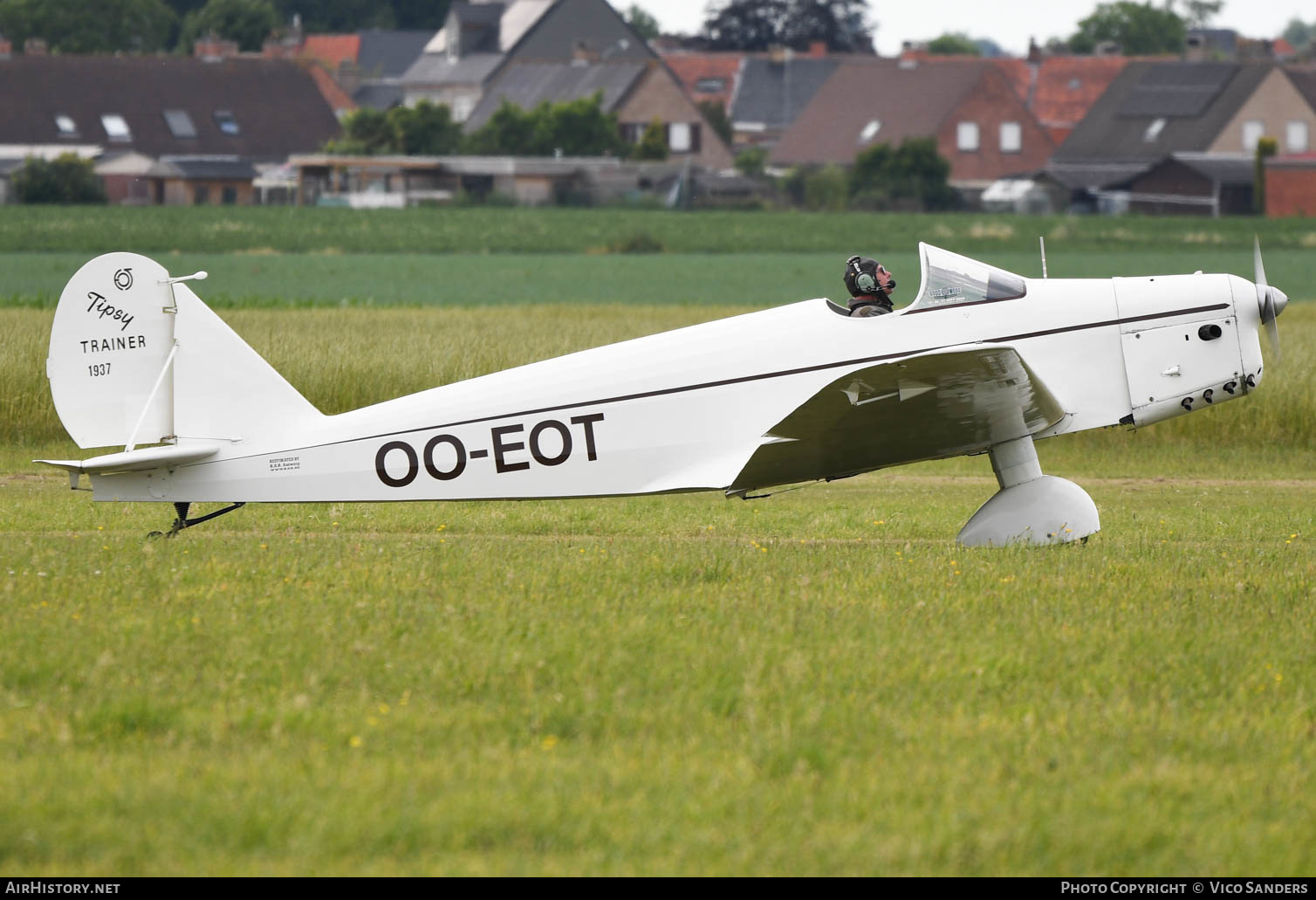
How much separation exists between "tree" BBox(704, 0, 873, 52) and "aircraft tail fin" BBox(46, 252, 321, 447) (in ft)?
390

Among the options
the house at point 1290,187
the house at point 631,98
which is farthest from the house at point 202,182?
the house at point 1290,187

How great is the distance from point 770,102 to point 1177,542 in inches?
4006

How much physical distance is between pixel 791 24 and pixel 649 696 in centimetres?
12473

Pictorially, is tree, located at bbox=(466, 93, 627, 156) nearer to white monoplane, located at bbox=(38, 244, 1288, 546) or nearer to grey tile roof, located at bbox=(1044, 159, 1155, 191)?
grey tile roof, located at bbox=(1044, 159, 1155, 191)

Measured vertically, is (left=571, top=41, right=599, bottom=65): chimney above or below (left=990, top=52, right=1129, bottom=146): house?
above

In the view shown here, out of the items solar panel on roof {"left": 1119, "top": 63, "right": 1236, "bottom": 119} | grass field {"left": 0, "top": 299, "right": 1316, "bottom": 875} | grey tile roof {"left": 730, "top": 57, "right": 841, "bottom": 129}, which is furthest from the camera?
grey tile roof {"left": 730, "top": 57, "right": 841, "bottom": 129}

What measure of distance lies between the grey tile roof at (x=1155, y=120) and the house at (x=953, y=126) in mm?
4202

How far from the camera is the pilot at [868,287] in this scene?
953 centimetres

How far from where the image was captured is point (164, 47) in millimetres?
116000

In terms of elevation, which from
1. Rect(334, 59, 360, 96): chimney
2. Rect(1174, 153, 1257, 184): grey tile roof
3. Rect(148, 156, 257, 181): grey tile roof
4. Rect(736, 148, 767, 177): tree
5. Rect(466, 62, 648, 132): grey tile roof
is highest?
Rect(334, 59, 360, 96): chimney

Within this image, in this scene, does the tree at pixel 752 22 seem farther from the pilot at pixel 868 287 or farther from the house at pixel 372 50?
the pilot at pixel 868 287

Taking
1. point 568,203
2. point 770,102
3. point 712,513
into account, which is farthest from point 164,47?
point 712,513

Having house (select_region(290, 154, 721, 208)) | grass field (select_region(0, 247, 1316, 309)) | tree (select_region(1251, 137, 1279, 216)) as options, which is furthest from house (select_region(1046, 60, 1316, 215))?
grass field (select_region(0, 247, 1316, 309))

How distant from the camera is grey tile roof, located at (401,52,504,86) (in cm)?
10062
